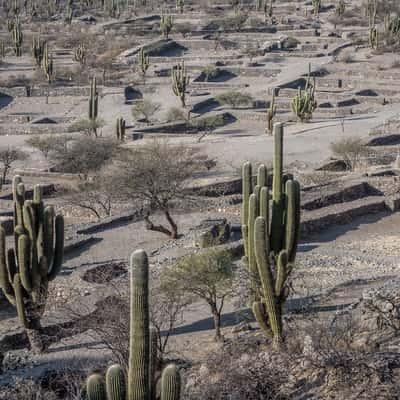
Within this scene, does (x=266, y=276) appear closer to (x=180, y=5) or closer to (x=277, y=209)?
(x=277, y=209)

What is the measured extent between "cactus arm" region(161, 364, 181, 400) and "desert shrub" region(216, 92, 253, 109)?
32043 millimetres

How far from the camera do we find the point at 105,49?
58062 millimetres

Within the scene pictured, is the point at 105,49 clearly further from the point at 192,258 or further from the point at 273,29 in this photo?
the point at 192,258

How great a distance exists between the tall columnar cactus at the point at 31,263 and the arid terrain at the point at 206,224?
0.04 metres

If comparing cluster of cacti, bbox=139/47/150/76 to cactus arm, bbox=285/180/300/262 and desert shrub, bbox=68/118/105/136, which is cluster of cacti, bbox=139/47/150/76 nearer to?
desert shrub, bbox=68/118/105/136

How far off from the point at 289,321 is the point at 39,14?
69.9 m

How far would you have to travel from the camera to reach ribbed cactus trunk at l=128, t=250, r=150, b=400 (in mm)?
8633

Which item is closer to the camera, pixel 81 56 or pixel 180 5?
pixel 81 56

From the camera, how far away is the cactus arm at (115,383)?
8.42 m

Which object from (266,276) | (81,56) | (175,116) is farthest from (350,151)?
(81,56)

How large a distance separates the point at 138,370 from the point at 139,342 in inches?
12.0

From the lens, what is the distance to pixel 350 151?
28.5 m

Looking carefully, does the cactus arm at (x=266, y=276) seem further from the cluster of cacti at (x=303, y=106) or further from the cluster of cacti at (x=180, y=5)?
the cluster of cacti at (x=180, y=5)

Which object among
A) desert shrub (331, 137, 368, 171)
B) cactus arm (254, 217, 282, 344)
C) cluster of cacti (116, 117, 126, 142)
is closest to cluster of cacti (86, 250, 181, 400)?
cactus arm (254, 217, 282, 344)
